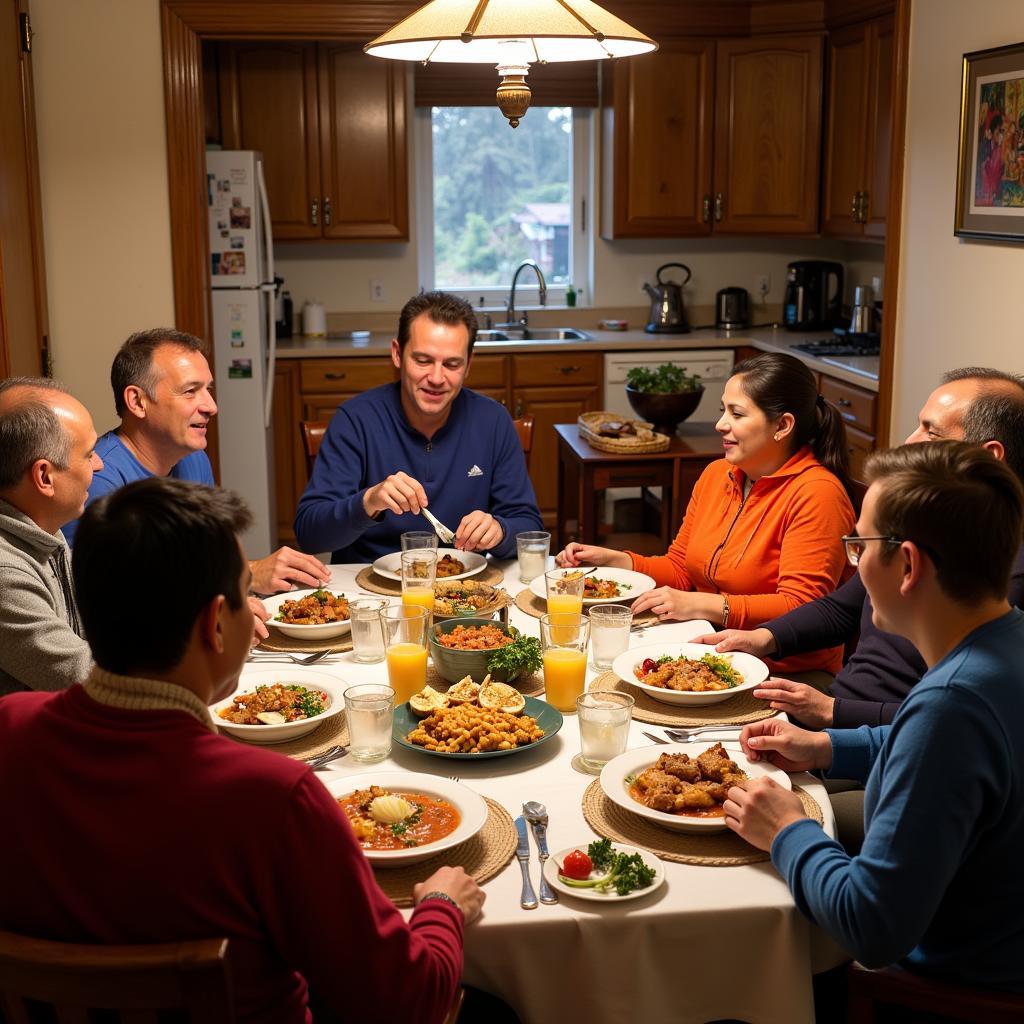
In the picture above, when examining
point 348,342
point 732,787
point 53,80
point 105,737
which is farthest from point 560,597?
point 348,342

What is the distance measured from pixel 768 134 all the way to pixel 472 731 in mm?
4888

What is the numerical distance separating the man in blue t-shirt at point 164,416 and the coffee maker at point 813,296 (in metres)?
4.24

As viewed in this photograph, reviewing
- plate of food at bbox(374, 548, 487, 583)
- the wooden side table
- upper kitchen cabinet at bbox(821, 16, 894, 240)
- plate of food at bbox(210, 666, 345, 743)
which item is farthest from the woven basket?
plate of food at bbox(210, 666, 345, 743)

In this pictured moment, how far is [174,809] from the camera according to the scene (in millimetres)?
1112

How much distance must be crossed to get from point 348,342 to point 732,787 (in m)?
4.73

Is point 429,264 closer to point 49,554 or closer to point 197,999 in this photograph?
point 49,554

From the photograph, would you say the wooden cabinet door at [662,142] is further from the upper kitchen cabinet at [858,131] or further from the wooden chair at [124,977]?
the wooden chair at [124,977]

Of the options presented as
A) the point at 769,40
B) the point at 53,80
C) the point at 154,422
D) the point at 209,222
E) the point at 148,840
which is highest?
the point at 769,40

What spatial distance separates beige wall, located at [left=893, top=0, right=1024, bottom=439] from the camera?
3840 millimetres

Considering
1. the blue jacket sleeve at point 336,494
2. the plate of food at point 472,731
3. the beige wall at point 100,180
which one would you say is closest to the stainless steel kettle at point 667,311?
the beige wall at point 100,180

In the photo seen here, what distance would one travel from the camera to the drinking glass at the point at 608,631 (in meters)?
2.10

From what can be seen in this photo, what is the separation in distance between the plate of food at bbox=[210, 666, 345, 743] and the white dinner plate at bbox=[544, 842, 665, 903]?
50 cm

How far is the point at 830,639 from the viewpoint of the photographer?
7.81ft

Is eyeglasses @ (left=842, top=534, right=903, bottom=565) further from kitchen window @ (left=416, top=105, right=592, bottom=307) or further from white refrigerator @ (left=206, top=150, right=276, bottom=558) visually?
kitchen window @ (left=416, top=105, right=592, bottom=307)
